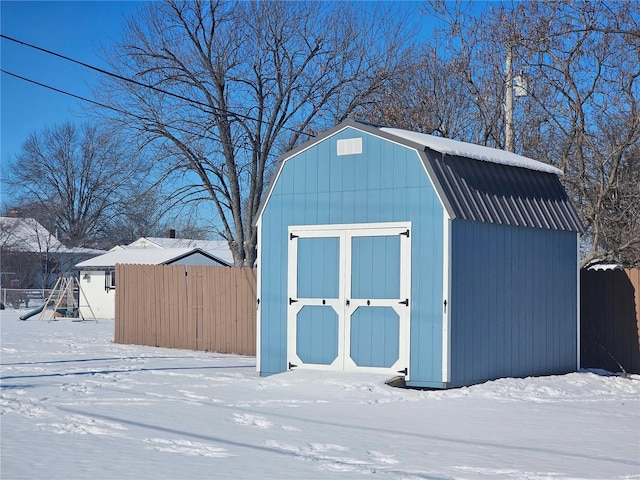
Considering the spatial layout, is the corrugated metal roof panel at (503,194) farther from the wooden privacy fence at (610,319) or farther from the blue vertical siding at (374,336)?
the blue vertical siding at (374,336)

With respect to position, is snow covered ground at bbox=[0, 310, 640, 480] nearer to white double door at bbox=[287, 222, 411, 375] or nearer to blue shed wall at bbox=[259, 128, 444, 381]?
white double door at bbox=[287, 222, 411, 375]

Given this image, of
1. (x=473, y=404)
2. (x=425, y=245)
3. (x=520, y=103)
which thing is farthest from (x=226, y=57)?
(x=473, y=404)

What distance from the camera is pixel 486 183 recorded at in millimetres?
14266

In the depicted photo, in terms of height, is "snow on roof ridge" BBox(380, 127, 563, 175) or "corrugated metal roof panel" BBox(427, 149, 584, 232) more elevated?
"snow on roof ridge" BBox(380, 127, 563, 175)

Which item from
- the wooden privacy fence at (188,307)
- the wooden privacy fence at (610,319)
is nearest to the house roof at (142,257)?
the wooden privacy fence at (188,307)

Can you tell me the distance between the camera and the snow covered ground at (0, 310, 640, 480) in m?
7.91

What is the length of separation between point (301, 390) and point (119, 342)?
435 inches

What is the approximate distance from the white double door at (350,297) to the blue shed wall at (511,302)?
0.82 metres

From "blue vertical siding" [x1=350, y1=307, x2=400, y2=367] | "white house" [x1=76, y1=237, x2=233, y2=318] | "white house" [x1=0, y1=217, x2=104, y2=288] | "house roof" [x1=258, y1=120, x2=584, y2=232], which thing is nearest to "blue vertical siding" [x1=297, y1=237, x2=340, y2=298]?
"blue vertical siding" [x1=350, y1=307, x2=400, y2=367]

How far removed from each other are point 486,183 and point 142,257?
984 inches

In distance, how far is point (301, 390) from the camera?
41.9ft

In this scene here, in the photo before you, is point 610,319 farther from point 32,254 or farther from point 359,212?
point 32,254

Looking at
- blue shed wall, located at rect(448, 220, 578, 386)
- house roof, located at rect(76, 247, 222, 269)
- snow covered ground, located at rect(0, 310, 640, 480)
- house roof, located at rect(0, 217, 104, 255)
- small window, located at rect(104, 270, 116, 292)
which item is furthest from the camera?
house roof, located at rect(0, 217, 104, 255)

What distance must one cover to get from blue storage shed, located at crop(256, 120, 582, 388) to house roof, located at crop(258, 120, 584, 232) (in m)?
0.03
